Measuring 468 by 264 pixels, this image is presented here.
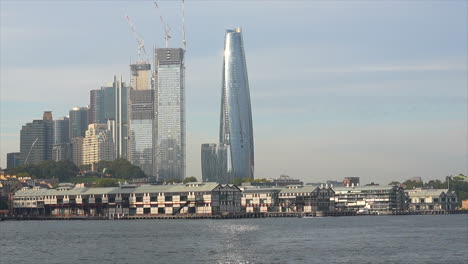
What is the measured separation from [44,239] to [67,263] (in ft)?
152

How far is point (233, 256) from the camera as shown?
10094 centimetres

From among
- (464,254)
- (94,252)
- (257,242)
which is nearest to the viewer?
(464,254)

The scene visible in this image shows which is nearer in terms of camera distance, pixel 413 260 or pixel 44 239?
pixel 413 260

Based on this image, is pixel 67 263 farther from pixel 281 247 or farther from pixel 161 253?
pixel 281 247

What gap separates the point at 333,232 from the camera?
153625mm

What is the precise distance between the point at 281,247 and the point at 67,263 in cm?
3082

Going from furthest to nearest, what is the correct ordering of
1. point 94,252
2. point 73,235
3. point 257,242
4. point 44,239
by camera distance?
point 73,235 → point 44,239 → point 257,242 → point 94,252

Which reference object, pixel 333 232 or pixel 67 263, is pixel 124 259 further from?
pixel 333 232

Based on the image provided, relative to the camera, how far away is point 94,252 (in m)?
111

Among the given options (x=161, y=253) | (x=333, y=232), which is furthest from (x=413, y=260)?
(x=333, y=232)

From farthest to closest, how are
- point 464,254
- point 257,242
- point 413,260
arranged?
point 257,242 < point 464,254 < point 413,260

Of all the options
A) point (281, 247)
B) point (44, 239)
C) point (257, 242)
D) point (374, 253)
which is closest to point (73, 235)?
point (44, 239)

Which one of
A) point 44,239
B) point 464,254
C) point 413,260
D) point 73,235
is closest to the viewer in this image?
point 413,260

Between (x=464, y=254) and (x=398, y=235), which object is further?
(x=398, y=235)
